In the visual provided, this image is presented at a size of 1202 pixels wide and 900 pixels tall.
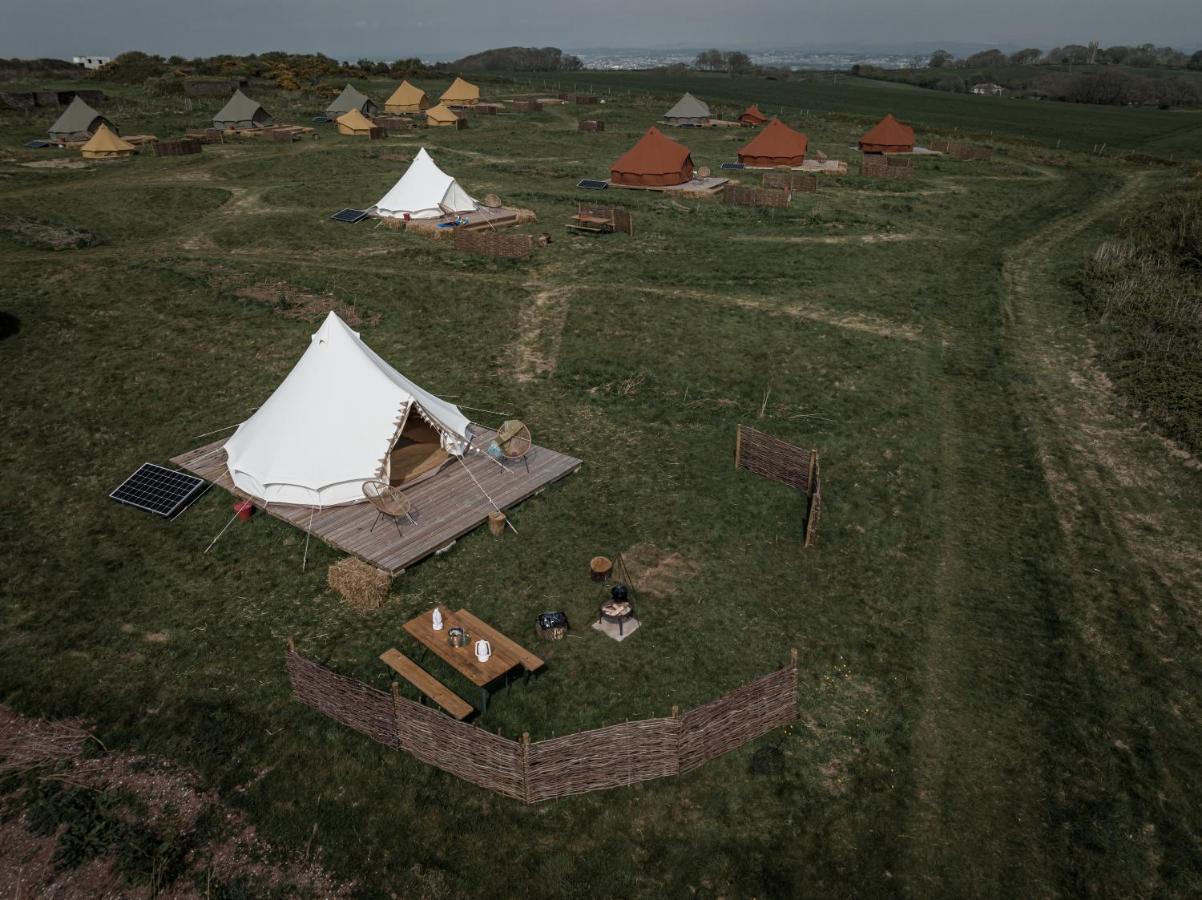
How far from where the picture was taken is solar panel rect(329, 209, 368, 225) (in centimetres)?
4066

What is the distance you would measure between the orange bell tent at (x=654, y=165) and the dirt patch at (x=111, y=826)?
45527 millimetres

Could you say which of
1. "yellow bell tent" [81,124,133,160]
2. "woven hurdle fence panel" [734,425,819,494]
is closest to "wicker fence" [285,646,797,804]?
"woven hurdle fence panel" [734,425,819,494]

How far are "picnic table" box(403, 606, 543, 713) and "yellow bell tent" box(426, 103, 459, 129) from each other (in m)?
75.8

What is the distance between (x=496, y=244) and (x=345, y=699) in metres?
28.1

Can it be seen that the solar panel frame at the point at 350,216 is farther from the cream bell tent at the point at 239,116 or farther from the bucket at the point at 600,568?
the cream bell tent at the point at 239,116

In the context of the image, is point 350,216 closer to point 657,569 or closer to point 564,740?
point 657,569

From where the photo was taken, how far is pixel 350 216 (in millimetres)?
40875

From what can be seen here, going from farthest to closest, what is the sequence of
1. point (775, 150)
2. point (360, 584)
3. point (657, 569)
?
point (775, 150)
point (657, 569)
point (360, 584)

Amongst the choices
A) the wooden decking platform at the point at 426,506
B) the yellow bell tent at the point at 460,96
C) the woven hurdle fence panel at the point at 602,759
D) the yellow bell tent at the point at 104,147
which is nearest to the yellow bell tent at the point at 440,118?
the yellow bell tent at the point at 460,96

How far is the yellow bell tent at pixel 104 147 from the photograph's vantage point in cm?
5466

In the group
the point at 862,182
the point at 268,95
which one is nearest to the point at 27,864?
the point at 862,182

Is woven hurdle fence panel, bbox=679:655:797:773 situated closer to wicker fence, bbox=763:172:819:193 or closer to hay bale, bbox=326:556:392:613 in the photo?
hay bale, bbox=326:556:392:613

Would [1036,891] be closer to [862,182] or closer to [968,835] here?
[968,835]

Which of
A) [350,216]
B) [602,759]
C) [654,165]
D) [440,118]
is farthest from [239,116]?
[602,759]
